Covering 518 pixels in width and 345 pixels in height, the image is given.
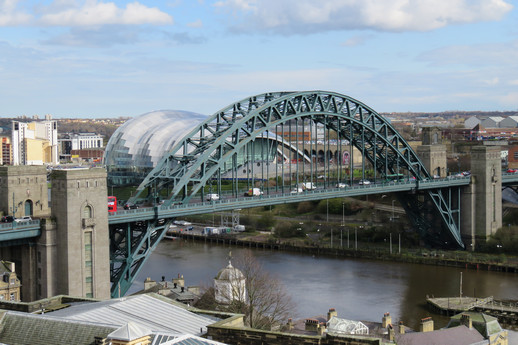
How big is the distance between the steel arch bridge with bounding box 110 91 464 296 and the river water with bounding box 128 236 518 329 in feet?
17.7

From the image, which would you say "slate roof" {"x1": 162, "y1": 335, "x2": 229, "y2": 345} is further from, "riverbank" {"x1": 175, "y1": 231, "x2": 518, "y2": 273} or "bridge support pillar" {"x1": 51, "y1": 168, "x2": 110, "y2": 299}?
"riverbank" {"x1": 175, "y1": 231, "x2": 518, "y2": 273}

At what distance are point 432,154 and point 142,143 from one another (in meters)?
37.5

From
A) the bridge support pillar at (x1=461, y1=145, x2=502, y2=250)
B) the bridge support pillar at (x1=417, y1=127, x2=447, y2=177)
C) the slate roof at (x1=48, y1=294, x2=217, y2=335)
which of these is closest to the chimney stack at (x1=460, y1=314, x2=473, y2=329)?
the slate roof at (x1=48, y1=294, x2=217, y2=335)

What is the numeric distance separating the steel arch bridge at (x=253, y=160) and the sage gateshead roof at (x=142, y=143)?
507 inches

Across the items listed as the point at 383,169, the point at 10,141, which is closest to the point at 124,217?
the point at 383,169

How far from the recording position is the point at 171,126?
94.1 metres

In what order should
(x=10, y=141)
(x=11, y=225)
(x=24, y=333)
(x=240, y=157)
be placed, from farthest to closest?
(x=10, y=141)
(x=240, y=157)
(x=11, y=225)
(x=24, y=333)

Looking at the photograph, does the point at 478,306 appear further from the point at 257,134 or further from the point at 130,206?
the point at 130,206

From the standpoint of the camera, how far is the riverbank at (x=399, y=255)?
58188 mm

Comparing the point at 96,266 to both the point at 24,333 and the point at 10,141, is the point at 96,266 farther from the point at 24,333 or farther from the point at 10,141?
the point at 10,141

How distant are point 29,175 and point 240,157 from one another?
5336 centimetres

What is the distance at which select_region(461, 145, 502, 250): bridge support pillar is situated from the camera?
2554 inches

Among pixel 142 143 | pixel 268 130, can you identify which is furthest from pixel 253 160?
pixel 142 143

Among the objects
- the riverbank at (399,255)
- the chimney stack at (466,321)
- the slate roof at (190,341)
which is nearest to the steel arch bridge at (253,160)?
the riverbank at (399,255)
